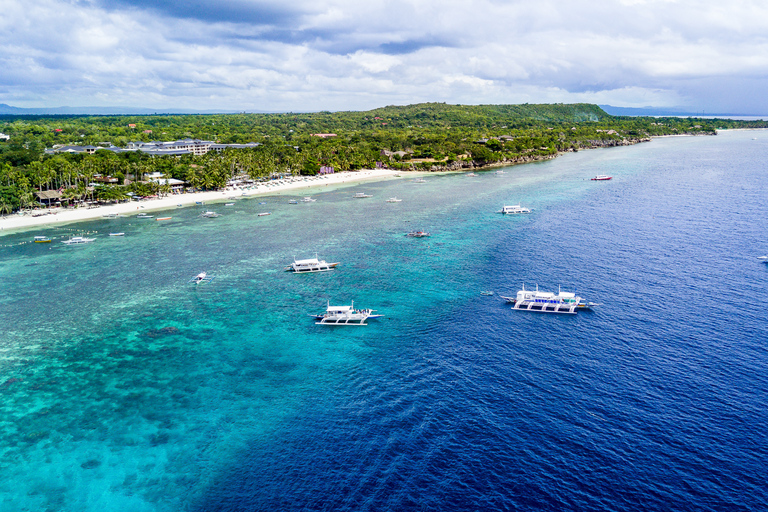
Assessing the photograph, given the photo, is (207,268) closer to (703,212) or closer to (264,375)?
(264,375)

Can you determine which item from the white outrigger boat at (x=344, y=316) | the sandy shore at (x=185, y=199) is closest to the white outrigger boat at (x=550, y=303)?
the white outrigger boat at (x=344, y=316)

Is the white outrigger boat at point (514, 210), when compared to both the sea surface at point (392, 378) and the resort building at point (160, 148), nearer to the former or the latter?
the sea surface at point (392, 378)

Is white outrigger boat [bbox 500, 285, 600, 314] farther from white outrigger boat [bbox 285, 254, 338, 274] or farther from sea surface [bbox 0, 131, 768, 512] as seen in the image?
white outrigger boat [bbox 285, 254, 338, 274]

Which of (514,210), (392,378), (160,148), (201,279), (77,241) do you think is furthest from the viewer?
(160,148)

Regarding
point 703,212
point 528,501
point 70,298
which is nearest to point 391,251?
point 70,298

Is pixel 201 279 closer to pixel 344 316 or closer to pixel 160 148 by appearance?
pixel 344 316

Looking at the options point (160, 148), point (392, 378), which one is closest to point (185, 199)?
point (160, 148)
